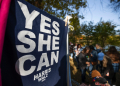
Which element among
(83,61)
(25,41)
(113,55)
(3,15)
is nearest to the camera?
(3,15)

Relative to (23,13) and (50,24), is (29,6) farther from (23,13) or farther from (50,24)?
(50,24)

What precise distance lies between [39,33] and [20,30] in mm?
307

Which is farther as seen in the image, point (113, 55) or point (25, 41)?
point (113, 55)

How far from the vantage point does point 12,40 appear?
914 mm

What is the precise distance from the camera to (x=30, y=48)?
1.11m

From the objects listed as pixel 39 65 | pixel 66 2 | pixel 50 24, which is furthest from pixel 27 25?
pixel 66 2

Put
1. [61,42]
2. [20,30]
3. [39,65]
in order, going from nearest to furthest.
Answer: [20,30] → [39,65] → [61,42]

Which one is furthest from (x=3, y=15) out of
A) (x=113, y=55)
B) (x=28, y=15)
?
(x=113, y=55)

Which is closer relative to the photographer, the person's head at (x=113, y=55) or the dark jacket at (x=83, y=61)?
the person's head at (x=113, y=55)

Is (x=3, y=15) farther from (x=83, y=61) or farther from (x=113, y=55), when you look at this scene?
(x=113, y=55)

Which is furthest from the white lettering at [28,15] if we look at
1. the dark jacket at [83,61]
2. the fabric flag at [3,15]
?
the dark jacket at [83,61]

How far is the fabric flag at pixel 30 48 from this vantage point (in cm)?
92

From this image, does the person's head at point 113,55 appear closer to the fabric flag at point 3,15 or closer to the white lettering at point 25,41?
the white lettering at point 25,41

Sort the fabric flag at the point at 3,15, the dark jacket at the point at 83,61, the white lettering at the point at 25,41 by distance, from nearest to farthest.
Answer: the fabric flag at the point at 3,15, the white lettering at the point at 25,41, the dark jacket at the point at 83,61
